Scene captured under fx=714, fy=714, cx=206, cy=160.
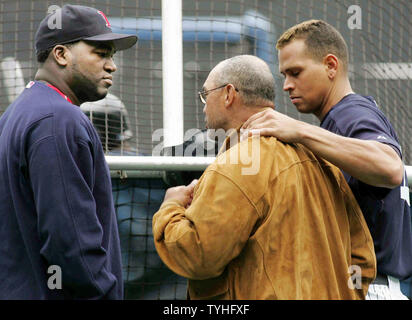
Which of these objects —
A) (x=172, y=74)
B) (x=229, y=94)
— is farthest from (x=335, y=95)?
(x=172, y=74)

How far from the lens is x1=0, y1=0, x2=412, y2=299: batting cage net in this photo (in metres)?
4.79

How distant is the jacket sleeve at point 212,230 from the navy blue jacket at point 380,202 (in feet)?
1.65

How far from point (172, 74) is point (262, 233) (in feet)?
6.21

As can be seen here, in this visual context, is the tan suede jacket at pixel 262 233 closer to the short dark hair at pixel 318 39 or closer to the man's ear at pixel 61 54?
the short dark hair at pixel 318 39

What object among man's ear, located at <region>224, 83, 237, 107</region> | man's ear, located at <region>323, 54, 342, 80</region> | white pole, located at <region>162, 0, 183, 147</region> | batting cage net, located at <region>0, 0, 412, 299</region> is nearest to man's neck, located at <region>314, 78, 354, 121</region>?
man's ear, located at <region>323, 54, 342, 80</region>

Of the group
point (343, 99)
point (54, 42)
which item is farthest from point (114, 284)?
point (343, 99)

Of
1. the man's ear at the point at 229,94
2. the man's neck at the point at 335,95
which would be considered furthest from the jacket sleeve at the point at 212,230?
the man's neck at the point at 335,95

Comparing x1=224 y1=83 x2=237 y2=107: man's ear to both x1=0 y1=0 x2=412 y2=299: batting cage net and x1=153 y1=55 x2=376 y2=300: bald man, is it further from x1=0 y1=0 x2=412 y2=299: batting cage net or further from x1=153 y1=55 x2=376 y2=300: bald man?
x1=0 y1=0 x2=412 y2=299: batting cage net

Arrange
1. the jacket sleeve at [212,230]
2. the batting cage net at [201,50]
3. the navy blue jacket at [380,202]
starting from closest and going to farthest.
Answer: the jacket sleeve at [212,230] < the navy blue jacket at [380,202] < the batting cage net at [201,50]

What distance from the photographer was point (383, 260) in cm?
263

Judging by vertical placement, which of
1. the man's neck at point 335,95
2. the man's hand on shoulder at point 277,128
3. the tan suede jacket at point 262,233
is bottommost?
the tan suede jacket at point 262,233

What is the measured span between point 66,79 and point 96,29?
0.23 m

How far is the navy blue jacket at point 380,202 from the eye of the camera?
99.9 inches

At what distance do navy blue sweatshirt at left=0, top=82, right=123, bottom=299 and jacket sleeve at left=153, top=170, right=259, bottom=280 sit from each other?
0.27 metres
